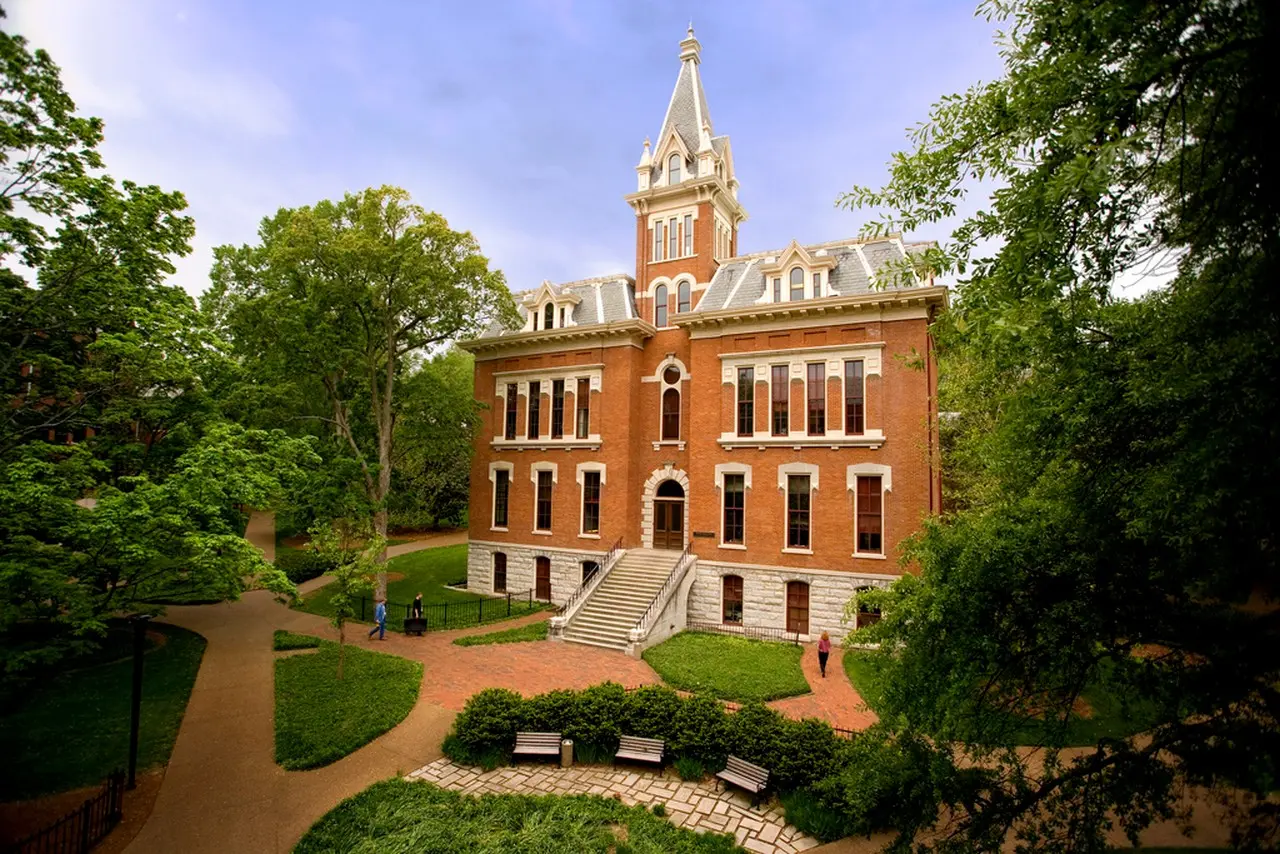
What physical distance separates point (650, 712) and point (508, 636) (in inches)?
377

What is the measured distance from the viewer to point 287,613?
23.8 m

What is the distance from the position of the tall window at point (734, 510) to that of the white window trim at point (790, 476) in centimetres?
147

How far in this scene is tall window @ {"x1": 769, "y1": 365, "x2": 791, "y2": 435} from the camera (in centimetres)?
2162

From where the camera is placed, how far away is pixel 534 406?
2717 centimetres

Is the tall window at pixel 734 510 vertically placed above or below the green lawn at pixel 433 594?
above

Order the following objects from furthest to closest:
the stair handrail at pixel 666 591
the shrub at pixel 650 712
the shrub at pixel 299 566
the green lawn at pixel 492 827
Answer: the shrub at pixel 299 566
the stair handrail at pixel 666 591
the shrub at pixel 650 712
the green lawn at pixel 492 827

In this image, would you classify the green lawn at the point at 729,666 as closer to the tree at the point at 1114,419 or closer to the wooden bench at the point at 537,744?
the wooden bench at the point at 537,744

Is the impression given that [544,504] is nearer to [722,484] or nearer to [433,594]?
[433,594]

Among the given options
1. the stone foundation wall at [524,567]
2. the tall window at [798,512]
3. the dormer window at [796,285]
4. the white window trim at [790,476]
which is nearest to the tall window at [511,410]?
the stone foundation wall at [524,567]

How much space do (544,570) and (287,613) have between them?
403 inches

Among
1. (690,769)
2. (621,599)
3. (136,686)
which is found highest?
(136,686)

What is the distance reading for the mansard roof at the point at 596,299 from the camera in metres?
25.9

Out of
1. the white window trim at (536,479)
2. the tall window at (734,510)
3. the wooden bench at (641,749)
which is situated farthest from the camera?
the white window trim at (536,479)

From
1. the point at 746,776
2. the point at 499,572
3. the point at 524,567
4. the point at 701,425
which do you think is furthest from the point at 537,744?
the point at 499,572
